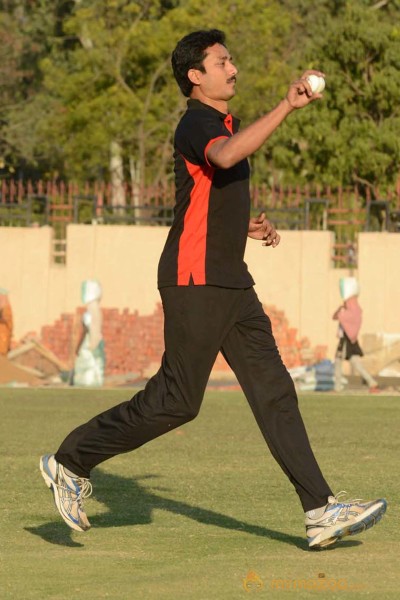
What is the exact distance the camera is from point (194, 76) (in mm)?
7477

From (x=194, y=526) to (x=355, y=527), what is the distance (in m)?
1.30

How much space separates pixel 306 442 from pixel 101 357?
15754mm

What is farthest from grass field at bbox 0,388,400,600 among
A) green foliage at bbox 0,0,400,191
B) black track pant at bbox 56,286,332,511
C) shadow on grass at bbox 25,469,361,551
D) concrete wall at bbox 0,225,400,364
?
green foliage at bbox 0,0,400,191

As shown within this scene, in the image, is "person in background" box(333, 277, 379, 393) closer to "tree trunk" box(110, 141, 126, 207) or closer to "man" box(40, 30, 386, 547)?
"man" box(40, 30, 386, 547)

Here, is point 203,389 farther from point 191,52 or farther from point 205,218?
point 191,52

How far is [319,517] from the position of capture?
289 inches

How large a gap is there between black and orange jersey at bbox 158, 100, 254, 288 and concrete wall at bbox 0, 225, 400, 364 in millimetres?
19176

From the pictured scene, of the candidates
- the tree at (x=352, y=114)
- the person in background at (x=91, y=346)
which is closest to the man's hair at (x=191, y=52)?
the person in background at (x=91, y=346)

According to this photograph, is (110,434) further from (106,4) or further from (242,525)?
(106,4)

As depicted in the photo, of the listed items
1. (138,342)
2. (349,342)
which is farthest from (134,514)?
(138,342)

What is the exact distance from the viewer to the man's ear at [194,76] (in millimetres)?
7465

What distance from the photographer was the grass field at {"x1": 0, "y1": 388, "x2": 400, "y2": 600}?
660 centimetres

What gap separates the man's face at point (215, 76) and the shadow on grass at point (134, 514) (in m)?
2.09

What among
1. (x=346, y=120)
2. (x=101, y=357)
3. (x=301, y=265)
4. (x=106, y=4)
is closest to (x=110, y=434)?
(x=101, y=357)
